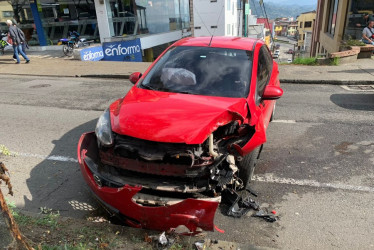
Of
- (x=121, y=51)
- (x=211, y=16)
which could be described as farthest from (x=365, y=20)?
(x=211, y=16)

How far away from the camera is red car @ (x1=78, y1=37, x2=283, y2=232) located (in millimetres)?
2568

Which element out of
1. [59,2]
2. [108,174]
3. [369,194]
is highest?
[59,2]

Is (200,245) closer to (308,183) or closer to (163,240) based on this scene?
(163,240)

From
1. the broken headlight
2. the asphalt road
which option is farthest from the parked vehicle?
the broken headlight

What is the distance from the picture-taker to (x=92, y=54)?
14383 mm

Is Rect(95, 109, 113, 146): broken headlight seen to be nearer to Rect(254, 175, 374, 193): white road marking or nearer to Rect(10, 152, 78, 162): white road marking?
Rect(10, 152, 78, 162): white road marking

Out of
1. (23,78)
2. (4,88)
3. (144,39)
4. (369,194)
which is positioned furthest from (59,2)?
(369,194)

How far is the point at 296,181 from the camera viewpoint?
3789 millimetres

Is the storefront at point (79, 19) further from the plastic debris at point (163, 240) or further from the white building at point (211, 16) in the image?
the white building at point (211, 16)

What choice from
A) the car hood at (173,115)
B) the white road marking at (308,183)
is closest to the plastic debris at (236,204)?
the white road marking at (308,183)

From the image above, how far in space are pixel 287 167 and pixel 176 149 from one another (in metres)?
2.13

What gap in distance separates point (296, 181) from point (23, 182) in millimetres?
3702

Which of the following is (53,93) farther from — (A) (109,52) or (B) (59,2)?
(B) (59,2)

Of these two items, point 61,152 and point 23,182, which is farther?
point 61,152
